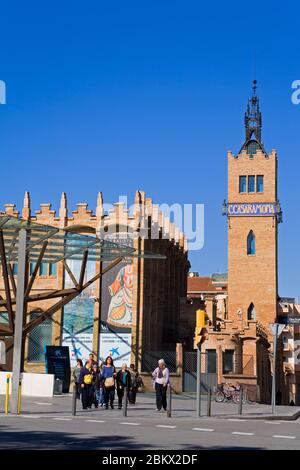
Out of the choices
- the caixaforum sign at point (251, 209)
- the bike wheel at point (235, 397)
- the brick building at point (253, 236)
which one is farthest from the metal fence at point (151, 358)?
the caixaforum sign at point (251, 209)

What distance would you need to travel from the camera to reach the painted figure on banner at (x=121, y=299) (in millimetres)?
45062

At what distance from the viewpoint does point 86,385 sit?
2556 cm

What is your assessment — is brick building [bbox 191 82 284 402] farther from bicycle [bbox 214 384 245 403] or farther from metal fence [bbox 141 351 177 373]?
bicycle [bbox 214 384 245 403]

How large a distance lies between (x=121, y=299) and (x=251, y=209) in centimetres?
2716

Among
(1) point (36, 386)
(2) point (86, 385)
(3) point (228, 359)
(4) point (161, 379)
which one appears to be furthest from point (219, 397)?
(3) point (228, 359)

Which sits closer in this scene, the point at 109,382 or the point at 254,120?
the point at 109,382

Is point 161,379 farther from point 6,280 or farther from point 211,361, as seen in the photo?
point 211,361

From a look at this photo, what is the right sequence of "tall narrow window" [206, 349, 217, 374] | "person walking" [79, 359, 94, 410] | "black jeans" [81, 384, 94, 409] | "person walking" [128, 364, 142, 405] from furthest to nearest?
"tall narrow window" [206, 349, 217, 374], "person walking" [128, 364, 142, 405], "black jeans" [81, 384, 94, 409], "person walking" [79, 359, 94, 410]

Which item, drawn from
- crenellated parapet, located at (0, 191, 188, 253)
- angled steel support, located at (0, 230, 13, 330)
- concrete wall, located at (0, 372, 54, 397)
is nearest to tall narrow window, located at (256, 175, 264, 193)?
crenellated parapet, located at (0, 191, 188, 253)

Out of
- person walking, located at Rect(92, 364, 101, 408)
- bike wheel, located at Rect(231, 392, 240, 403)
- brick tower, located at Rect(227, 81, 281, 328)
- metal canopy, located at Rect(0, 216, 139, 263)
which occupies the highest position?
brick tower, located at Rect(227, 81, 281, 328)

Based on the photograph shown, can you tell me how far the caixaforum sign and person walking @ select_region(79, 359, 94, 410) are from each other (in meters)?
45.0

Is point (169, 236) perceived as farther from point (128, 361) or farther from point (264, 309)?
point (264, 309)

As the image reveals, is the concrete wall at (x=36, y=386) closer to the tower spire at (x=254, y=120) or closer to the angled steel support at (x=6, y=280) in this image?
the angled steel support at (x=6, y=280)

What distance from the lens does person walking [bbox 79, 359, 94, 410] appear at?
997 inches
